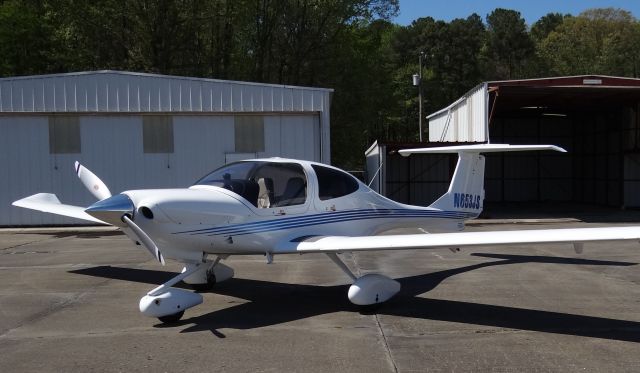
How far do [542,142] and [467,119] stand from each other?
992 centimetres

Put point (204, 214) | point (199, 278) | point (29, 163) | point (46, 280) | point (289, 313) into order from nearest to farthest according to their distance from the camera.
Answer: point (204, 214) → point (289, 313) → point (199, 278) → point (46, 280) → point (29, 163)

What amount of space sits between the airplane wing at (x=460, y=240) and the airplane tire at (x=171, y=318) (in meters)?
1.41

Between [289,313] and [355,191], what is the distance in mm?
2083

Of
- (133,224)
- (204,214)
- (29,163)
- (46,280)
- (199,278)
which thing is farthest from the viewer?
(29,163)

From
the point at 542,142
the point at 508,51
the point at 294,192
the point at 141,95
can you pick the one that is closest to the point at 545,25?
the point at 508,51

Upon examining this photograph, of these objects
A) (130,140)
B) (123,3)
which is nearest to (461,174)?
(130,140)

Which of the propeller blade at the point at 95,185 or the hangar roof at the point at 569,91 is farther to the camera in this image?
the hangar roof at the point at 569,91

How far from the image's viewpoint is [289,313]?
700cm

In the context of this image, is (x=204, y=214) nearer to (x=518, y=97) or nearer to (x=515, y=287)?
(x=515, y=287)

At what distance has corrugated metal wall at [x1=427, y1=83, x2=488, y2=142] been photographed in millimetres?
21953

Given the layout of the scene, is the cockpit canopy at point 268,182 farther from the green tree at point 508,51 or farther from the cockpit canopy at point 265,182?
the green tree at point 508,51

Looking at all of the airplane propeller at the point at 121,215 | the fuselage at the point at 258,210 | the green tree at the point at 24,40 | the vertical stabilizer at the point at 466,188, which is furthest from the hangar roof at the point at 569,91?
the green tree at the point at 24,40

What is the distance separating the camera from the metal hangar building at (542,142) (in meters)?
22.0

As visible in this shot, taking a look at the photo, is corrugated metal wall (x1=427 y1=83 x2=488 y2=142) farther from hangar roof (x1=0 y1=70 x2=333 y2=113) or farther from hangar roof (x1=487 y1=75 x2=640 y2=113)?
hangar roof (x1=0 y1=70 x2=333 y2=113)
